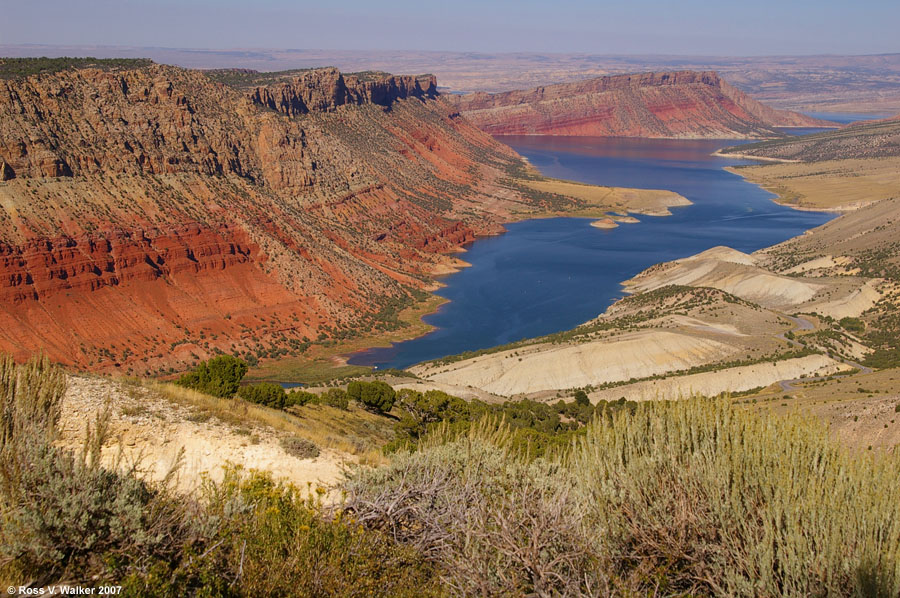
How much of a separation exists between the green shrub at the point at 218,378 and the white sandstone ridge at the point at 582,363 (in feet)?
84.1

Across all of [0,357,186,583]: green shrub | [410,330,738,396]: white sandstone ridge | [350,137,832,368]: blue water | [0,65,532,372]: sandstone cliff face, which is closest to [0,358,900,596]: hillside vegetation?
[0,357,186,583]: green shrub

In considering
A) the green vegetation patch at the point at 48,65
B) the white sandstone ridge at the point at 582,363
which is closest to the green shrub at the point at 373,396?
the white sandstone ridge at the point at 582,363

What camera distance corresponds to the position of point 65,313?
194 ft

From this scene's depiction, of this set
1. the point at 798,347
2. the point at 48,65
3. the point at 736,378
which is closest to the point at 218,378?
the point at 736,378

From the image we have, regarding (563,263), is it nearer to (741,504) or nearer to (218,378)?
(218,378)

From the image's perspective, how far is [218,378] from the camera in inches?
1271

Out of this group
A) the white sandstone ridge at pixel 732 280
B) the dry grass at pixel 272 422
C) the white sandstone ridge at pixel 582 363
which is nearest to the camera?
the dry grass at pixel 272 422

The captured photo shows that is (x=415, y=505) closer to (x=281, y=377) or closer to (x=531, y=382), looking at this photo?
(x=531, y=382)

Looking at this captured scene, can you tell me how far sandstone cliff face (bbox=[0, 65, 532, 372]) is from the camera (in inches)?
2349

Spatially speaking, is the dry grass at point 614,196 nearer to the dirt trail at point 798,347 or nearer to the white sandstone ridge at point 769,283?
the white sandstone ridge at point 769,283

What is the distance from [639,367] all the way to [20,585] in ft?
175

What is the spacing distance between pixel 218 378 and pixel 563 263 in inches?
3351

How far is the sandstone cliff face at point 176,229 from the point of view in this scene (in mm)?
59656

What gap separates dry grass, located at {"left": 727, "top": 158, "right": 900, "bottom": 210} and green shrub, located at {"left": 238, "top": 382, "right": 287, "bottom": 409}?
159m
